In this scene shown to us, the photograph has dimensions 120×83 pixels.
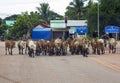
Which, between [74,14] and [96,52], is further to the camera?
[74,14]

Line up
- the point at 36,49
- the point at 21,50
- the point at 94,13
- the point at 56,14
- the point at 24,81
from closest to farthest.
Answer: the point at 24,81
the point at 36,49
the point at 21,50
the point at 94,13
the point at 56,14

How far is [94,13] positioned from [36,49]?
46.6 m

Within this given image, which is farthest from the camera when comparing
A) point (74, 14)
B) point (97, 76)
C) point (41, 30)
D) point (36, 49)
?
point (74, 14)

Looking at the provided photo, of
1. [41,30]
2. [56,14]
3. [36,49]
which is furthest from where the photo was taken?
[56,14]

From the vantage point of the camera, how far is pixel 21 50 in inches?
1688

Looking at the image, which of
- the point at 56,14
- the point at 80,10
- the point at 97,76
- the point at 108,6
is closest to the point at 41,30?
the point at 108,6

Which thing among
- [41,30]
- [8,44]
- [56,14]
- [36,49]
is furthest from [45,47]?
[56,14]

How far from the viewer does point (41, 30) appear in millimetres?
58656

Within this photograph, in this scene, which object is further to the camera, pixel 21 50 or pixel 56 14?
pixel 56 14

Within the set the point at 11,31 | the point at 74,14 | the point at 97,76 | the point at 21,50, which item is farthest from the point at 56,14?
the point at 97,76

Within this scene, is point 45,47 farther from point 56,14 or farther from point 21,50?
point 56,14

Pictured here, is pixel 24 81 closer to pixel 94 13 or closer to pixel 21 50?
pixel 21 50

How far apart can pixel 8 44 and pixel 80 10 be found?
218 ft

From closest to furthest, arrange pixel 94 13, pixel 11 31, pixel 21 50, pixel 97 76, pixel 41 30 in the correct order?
1. pixel 97 76
2. pixel 21 50
3. pixel 41 30
4. pixel 94 13
5. pixel 11 31
